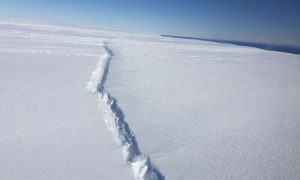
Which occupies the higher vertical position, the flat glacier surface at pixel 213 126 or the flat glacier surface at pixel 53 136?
the flat glacier surface at pixel 213 126

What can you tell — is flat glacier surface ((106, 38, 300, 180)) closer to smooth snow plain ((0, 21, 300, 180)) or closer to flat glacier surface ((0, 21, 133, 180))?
smooth snow plain ((0, 21, 300, 180))

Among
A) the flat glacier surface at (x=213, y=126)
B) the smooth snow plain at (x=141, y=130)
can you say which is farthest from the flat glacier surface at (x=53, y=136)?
the flat glacier surface at (x=213, y=126)

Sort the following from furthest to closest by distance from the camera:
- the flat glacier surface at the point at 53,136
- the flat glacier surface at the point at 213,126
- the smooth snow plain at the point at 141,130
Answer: the flat glacier surface at the point at 213,126 < the smooth snow plain at the point at 141,130 < the flat glacier surface at the point at 53,136

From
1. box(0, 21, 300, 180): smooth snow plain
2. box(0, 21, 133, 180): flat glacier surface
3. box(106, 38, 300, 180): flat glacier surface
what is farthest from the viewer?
box(106, 38, 300, 180): flat glacier surface

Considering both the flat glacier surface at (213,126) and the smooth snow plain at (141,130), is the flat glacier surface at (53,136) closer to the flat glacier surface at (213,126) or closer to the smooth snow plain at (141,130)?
the smooth snow plain at (141,130)

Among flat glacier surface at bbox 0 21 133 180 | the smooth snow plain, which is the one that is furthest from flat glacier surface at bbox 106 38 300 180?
flat glacier surface at bbox 0 21 133 180

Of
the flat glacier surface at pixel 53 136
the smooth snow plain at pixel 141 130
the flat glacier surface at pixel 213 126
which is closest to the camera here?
the flat glacier surface at pixel 53 136

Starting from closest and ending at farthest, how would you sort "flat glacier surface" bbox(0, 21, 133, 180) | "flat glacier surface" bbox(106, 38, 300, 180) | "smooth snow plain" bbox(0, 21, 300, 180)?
1. "flat glacier surface" bbox(0, 21, 133, 180)
2. "smooth snow plain" bbox(0, 21, 300, 180)
3. "flat glacier surface" bbox(106, 38, 300, 180)

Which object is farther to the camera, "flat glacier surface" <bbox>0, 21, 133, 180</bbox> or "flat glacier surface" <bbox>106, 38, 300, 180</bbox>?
"flat glacier surface" <bbox>106, 38, 300, 180</bbox>

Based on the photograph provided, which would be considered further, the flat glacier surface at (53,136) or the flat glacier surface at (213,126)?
the flat glacier surface at (213,126)

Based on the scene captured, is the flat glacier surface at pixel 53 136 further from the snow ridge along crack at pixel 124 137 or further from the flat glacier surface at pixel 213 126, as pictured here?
the flat glacier surface at pixel 213 126
